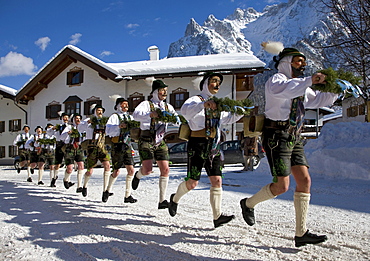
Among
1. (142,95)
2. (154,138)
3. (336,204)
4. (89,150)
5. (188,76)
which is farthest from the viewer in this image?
(142,95)

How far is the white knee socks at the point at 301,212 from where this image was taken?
10.6 feet

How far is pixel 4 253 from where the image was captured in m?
3.38

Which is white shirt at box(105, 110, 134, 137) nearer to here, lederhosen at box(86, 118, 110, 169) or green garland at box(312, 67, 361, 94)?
lederhosen at box(86, 118, 110, 169)

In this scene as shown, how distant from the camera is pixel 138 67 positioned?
27.7 metres

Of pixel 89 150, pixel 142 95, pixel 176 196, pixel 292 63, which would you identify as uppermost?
pixel 142 95

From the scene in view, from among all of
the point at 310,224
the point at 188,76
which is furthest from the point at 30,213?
the point at 188,76

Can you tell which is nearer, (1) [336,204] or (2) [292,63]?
(2) [292,63]

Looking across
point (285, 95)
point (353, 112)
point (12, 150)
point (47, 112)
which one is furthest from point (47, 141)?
point (353, 112)

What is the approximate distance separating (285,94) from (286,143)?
1.81 ft

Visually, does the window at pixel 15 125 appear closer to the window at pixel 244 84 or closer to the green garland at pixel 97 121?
the window at pixel 244 84

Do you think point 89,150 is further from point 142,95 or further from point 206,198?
point 142,95

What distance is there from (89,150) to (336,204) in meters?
5.28

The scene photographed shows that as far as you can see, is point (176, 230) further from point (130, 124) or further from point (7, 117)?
point (7, 117)

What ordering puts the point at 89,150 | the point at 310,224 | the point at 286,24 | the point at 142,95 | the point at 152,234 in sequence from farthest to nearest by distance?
the point at 286,24, the point at 142,95, the point at 89,150, the point at 310,224, the point at 152,234
